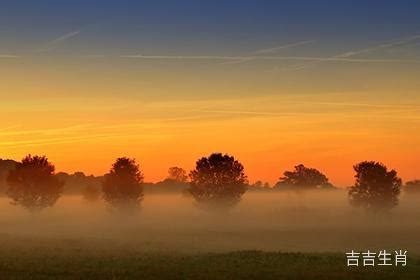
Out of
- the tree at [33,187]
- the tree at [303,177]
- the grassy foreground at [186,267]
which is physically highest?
the tree at [303,177]

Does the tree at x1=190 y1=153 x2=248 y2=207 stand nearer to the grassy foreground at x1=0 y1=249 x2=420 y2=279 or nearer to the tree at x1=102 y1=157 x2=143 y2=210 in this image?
the tree at x1=102 y1=157 x2=143 y2=210

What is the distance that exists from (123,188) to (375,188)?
153ft

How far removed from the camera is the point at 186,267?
126 feet

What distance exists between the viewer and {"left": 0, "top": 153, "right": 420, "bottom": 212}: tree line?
108750 mm

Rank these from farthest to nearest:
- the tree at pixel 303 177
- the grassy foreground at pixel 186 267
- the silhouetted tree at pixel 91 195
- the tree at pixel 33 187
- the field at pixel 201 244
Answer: the tree at pixel 303 177
the silhouetted tree at pixel 91 195
the tree at pixel 33 187
the field at pixel 201 244
the grassy foreground at pixel 186 267

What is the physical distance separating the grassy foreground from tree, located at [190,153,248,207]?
64.3 meters

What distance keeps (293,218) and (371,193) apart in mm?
21080

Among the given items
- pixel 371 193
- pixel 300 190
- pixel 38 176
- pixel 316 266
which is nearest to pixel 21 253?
pixel 316 266

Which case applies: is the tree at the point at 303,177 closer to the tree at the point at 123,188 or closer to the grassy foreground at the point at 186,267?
the tree at the point at 123,188

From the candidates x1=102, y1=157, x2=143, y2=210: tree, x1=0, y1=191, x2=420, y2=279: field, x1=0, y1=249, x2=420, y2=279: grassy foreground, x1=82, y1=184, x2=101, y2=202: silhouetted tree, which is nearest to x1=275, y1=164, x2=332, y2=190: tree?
x1=0, y1=191, x2=420, y2=279: field

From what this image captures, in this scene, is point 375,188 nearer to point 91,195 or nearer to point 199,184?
point 199,184

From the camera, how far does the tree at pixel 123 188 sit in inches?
4353

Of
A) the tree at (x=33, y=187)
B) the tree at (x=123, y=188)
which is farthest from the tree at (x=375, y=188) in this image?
the tree at (x=33, y=187)

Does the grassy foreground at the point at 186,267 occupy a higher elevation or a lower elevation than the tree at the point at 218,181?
lower
